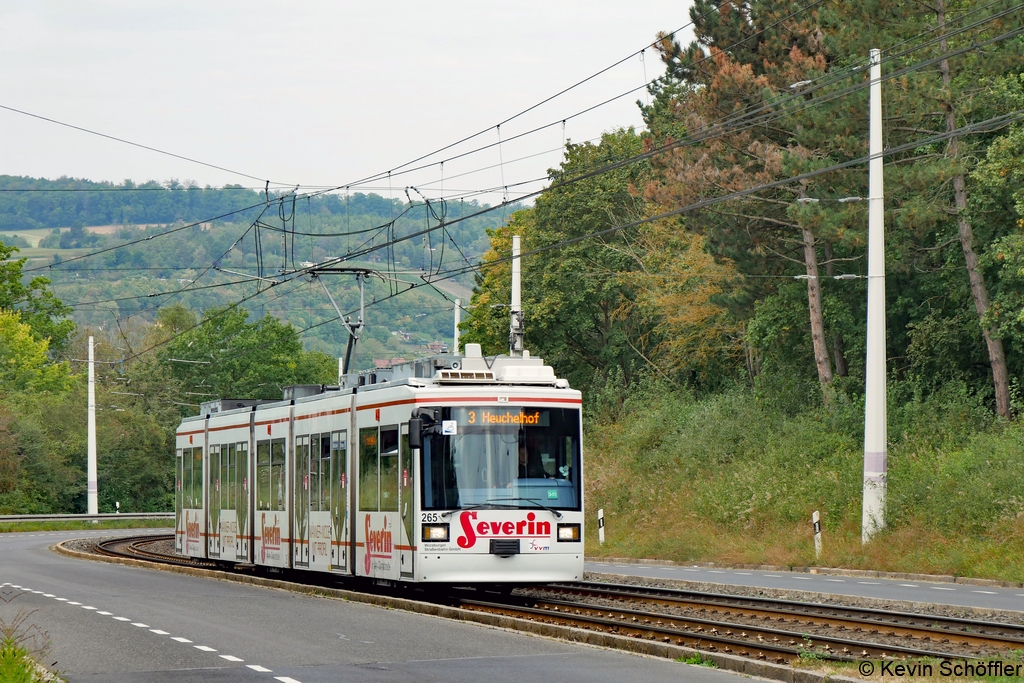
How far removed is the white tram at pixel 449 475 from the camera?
2089 cm

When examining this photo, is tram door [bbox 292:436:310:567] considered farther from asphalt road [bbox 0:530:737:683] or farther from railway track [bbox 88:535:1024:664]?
railway track [bbox 88:535:1024:664]

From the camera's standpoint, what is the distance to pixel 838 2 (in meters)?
42.0

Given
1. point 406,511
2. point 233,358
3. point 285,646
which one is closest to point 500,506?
point 406,511

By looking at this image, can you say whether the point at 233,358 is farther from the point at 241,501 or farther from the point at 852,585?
the point at 852,585

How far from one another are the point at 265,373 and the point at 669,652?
106m

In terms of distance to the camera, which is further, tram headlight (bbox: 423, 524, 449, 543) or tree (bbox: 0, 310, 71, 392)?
tree (bbox: 0, 310, 71, 392)

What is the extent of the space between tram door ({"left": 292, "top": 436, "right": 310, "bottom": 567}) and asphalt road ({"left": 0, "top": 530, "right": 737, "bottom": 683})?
2.32 m

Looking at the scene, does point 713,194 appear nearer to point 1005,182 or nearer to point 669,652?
point 1005,182

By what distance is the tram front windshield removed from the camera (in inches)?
829

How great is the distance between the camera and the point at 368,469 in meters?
23.1

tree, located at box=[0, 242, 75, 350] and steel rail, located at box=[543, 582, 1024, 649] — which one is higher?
tree, located at box=[0, 242, 75, 350]

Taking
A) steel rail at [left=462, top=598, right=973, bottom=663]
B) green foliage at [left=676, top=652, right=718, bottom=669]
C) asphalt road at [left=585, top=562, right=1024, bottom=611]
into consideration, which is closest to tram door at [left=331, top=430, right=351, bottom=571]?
steel rail at [left=462, top=598, right=973, bottom=663]

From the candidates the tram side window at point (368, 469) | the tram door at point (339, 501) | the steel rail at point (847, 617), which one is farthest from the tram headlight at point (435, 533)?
the steel rail at point (847, 617)

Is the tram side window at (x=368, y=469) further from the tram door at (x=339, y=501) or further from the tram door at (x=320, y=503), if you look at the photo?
the tram door at (x=320, y=503)
